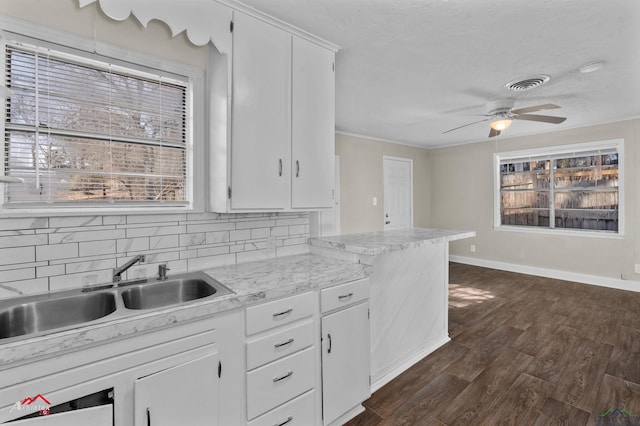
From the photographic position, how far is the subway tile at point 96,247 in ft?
5.12

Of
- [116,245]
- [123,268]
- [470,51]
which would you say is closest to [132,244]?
[116,245]

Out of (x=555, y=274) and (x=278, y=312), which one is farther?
(x=555, y=274)

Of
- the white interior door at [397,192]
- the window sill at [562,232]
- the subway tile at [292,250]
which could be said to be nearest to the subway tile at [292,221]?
the subway tile at [292,250]

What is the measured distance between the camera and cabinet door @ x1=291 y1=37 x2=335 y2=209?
6.70 ft

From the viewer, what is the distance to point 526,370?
2.38 m

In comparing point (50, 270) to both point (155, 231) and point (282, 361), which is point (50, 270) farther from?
point (282, 361)

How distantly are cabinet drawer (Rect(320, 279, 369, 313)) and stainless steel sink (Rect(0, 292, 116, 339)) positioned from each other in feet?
3.52

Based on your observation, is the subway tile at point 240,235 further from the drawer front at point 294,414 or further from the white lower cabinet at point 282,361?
the drawer front at point 294,414

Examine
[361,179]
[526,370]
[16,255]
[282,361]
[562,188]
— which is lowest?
[526,370]

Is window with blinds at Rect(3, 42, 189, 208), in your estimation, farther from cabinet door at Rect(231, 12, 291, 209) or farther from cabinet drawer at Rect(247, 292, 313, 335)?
cabinet drawer at Rect(247, 292, 313, 335)

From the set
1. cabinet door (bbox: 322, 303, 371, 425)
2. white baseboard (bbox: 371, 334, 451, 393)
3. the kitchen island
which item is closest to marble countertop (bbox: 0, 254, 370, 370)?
the kitchen island

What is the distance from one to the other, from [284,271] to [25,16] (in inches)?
71.5

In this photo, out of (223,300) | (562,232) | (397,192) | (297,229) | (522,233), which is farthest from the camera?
(397,192)

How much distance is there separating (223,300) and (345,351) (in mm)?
883
